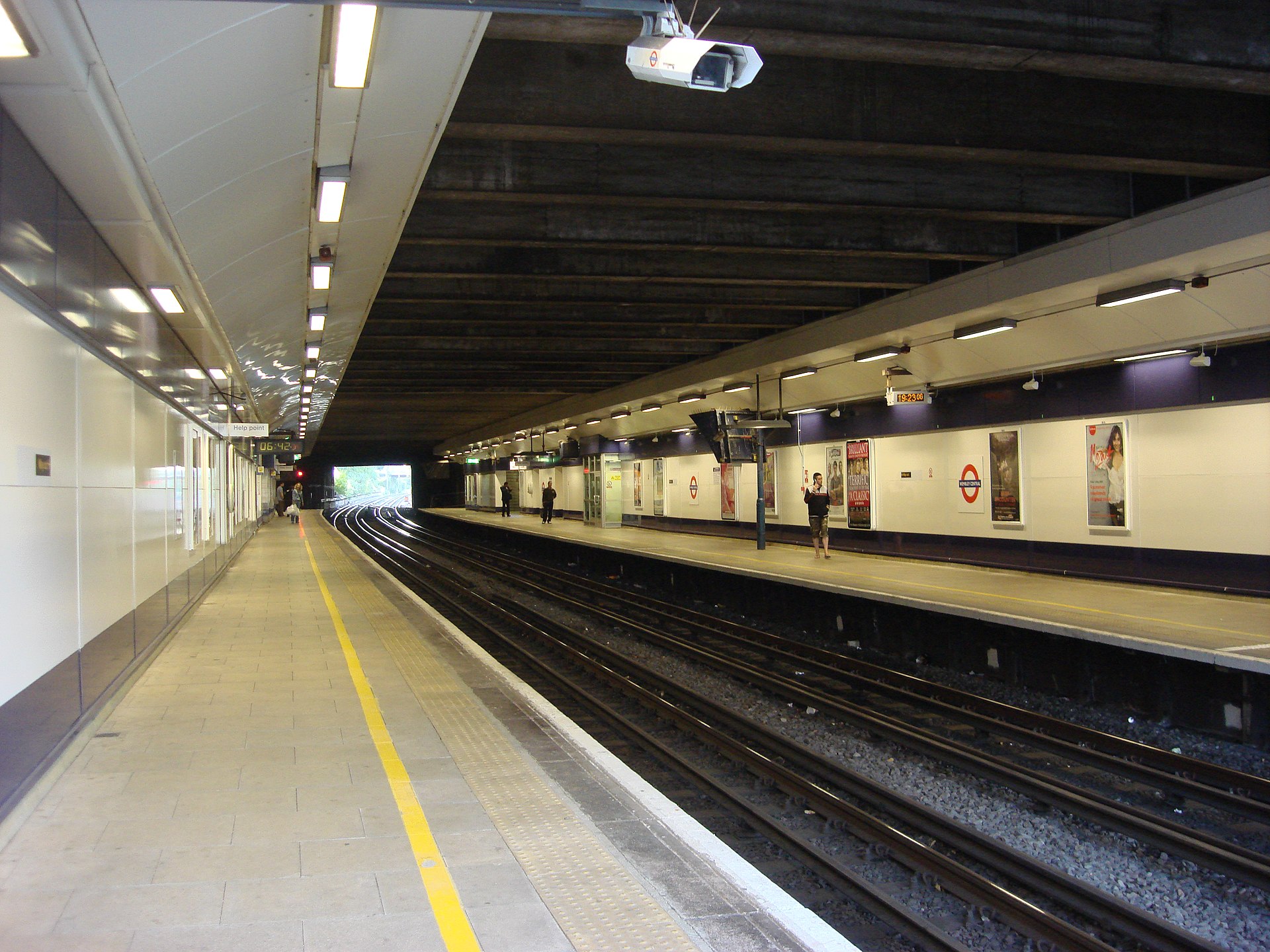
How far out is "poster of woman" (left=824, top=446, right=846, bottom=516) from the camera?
19.7m

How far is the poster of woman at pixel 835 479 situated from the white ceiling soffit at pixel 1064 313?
1.67 m

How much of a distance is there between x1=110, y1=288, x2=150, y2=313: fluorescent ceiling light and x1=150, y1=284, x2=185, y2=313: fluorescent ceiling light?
0.43ft

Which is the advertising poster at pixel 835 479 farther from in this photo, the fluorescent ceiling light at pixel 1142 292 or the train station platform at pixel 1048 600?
the fluorescent ceiling light at pixel 1142 292

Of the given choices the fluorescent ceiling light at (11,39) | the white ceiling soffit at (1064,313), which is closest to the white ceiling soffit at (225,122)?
the fluorescent ceiling light at (11,39)

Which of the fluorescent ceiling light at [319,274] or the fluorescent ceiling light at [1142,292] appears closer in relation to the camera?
the fluorescent ceiling light at [319,274]

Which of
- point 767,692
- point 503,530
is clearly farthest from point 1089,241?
point 503,530

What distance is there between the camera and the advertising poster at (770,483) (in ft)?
74.0

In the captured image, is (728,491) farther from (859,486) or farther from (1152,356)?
(1152,356)

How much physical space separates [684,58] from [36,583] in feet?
13.1

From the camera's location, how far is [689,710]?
968 centimetres

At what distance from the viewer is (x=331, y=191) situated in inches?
259

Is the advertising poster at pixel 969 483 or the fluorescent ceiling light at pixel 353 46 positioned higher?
the fluorescent ceiling light at pixel 353 46

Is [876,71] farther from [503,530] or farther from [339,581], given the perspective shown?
[503,530]

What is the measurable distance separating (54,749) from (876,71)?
22.5ft
